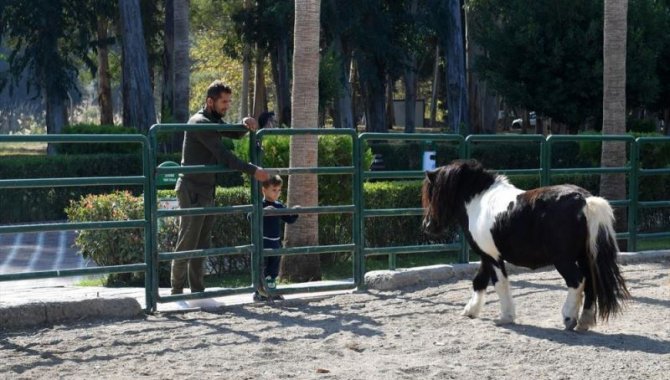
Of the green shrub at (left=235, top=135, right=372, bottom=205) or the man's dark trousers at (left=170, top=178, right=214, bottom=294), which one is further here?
the green shrub at (left=235, top=135, right=372, bottom=205)

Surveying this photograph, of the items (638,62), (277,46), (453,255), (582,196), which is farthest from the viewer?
(277,46)

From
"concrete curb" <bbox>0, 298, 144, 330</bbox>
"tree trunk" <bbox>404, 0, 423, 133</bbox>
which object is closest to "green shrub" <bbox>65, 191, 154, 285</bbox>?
"concrete curb" <bbox>0, 298, 144, 330</bbox>

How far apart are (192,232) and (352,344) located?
2342 mm

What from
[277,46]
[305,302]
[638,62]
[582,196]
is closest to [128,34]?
[277,46]

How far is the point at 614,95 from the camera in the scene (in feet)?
49.0

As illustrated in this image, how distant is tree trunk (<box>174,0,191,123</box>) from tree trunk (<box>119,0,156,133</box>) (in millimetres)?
1191

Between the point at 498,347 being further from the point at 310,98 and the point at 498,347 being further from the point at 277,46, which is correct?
the point at 277,46

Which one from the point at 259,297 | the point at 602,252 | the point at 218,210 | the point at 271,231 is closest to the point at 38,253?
the point at 271,231

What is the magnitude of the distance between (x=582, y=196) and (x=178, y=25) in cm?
2075

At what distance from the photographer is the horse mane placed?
29.4ft

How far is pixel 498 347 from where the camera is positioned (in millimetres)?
7676

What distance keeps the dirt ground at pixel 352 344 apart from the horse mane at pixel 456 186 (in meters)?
0.93

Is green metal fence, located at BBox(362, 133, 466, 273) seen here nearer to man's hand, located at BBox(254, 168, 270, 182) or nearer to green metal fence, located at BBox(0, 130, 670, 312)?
green metal fence, located at BBox(0, 130, 670, 312)

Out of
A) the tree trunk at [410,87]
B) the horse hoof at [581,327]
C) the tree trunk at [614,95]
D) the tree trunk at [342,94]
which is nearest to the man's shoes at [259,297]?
the horse hoof at [581,327]
